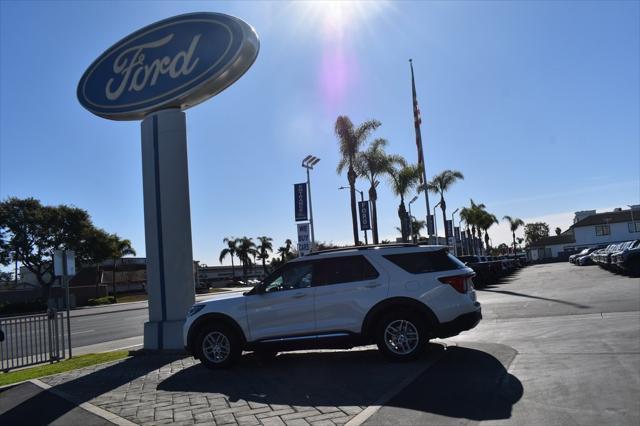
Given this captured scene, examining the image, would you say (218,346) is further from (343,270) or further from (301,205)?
(301,205)

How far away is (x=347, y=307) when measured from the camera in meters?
8.36

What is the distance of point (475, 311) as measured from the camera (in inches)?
325

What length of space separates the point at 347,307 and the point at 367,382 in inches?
61.3

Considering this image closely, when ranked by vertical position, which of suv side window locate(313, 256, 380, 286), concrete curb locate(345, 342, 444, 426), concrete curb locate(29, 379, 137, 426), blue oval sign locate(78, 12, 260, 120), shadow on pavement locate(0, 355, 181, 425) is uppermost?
blue oval sign locate(78, 12, 260, 120)

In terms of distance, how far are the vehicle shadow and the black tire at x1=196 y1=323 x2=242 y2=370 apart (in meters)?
0.18

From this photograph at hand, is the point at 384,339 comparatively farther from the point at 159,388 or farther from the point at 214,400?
the point at 159,388

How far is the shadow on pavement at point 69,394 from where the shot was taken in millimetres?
6473

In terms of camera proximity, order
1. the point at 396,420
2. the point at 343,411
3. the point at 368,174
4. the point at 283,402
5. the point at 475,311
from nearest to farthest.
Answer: the point at 396,420, the point at 343,411, the point at 283,402, the point at 475,311, the point at 368,174

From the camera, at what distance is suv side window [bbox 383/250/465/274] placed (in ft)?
27.3

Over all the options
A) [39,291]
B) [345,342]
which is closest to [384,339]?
[345,342]

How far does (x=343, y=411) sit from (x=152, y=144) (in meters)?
8.78

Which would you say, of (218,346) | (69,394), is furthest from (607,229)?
(69,394)

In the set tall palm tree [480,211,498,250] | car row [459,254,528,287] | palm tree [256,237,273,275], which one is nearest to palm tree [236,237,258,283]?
palm tree [256,237,273,275]

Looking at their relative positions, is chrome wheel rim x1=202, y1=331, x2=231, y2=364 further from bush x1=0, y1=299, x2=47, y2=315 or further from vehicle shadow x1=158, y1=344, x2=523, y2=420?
bush x1=0, y1=299, x2=47, y2=315
